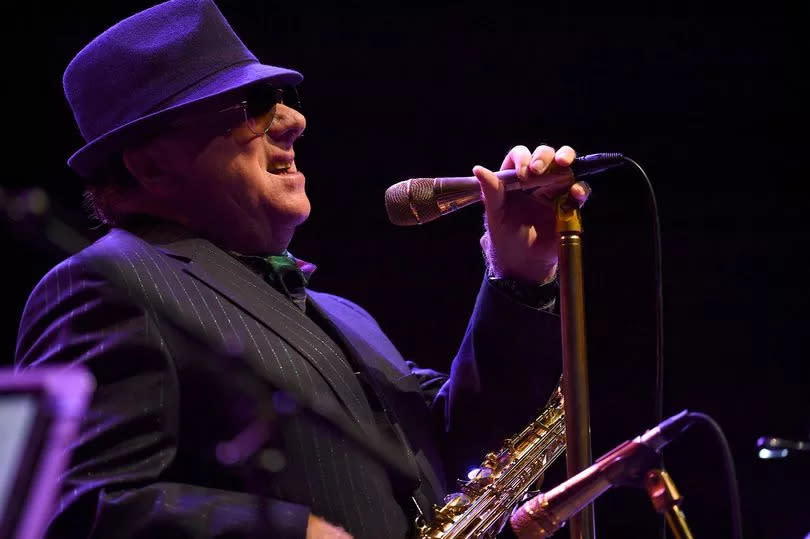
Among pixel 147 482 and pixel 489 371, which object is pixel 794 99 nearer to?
pixel 489 371

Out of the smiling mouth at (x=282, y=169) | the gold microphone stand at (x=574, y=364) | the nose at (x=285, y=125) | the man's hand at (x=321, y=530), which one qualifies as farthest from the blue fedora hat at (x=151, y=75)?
the man's hand at (x=321, y=530)

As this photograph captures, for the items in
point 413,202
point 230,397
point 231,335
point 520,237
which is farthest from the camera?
point 520,237

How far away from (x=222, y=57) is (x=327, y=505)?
1.51 metres

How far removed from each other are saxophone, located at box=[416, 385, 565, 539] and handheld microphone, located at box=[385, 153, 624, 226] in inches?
34.0

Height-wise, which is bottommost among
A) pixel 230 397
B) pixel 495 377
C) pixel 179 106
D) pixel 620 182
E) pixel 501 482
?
pixel 501 482

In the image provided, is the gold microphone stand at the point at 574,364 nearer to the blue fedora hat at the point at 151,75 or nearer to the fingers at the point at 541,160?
the fingers at the point at 541,160

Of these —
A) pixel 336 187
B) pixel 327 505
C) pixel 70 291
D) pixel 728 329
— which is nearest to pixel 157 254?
pixel 70 291

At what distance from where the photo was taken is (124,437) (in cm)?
177

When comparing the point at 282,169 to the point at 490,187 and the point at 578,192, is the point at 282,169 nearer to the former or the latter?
the point at 490,187

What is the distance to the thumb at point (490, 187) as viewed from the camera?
210cm

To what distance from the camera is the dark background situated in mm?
3961

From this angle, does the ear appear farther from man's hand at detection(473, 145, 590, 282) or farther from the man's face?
man's hand at detection(473, 145, 590, 282)

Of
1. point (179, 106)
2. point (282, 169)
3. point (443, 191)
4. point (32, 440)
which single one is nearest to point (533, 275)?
point (443, 191)

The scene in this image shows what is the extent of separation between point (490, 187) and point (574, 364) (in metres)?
0.55
